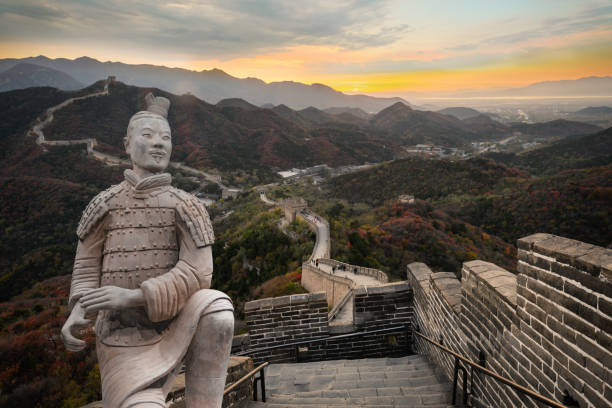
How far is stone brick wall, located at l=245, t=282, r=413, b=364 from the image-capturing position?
17.8 feet

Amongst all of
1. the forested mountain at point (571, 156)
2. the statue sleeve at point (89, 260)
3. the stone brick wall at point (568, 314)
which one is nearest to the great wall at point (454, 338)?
the stone brick wall at point (568, 314)

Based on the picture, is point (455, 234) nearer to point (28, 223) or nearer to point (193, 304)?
point (193, 304)

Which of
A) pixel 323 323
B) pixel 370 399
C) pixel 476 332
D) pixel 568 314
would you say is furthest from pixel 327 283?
pixel 568 314

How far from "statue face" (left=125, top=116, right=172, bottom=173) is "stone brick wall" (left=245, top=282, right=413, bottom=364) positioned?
11.6ft

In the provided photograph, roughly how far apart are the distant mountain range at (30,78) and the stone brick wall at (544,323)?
193606mm

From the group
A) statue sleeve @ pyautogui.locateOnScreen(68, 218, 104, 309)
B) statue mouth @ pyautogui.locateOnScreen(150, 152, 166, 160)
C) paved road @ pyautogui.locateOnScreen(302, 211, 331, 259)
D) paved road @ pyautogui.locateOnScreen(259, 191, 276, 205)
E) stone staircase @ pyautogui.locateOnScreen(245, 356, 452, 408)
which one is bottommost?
paved road @ pyautogui.locateOnScreen(259, 191, 276, 205)

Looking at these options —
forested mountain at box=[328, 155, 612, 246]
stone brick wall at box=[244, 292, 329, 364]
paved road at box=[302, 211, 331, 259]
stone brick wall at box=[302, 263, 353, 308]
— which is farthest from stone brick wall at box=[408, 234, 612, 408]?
forested mountain at box=[328, 155, 612, 246]

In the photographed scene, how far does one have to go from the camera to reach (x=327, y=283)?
1532 cm

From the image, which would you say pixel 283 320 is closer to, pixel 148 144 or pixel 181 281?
A: pixel 181 281

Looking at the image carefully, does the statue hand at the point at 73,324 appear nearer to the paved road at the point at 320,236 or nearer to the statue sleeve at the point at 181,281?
the statue sleeve at the point at 181,281

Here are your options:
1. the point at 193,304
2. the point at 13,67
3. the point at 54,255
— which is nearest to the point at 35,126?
the point at 54,255

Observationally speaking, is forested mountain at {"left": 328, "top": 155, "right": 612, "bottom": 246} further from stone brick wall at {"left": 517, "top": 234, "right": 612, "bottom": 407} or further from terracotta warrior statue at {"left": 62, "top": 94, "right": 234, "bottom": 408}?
terracotta warrior statue at {"left": 62, "top": 94, "right": 234, "bottom": 408}

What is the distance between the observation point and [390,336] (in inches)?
237

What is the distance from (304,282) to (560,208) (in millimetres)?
27552
